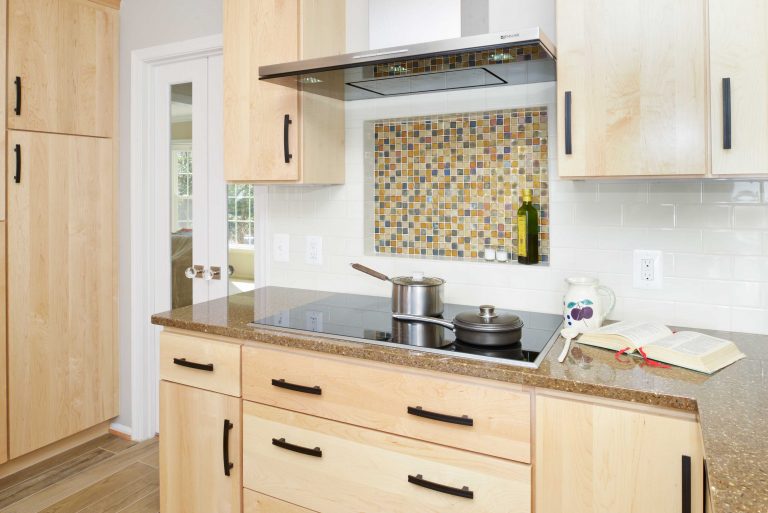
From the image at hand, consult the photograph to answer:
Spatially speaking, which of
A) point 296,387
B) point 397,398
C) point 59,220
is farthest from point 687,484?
point 59,220

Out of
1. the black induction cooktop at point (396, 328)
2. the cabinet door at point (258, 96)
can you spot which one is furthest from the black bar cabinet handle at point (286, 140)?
the black induction cooktop at point (396, 328)

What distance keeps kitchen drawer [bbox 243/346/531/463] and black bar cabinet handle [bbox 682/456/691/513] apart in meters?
0.33

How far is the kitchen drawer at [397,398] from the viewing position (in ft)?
4.57

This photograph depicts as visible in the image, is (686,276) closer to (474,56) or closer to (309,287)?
(474,56)

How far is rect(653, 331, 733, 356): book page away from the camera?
4.68 ft

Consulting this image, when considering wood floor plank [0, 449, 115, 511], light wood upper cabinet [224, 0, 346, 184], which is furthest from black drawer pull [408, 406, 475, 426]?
wood floor plank [0, 449, 115, 511]

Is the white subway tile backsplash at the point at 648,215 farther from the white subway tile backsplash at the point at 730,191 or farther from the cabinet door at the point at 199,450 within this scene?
the cabinet door at the point at 199,450

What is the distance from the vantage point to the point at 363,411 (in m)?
1.59

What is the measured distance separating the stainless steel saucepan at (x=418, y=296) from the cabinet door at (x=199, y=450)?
24.9 inches

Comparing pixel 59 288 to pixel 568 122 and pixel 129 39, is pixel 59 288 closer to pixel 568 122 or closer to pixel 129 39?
pixel 129 39

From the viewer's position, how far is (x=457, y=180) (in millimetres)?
2154

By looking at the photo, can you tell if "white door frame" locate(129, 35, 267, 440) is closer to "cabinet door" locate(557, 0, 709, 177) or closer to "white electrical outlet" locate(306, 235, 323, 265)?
"white electrical outlet" locate(306, 235, 323, 265)

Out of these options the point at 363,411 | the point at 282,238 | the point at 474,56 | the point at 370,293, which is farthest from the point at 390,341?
the point at 282,238

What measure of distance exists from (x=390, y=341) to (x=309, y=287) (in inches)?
36.9
